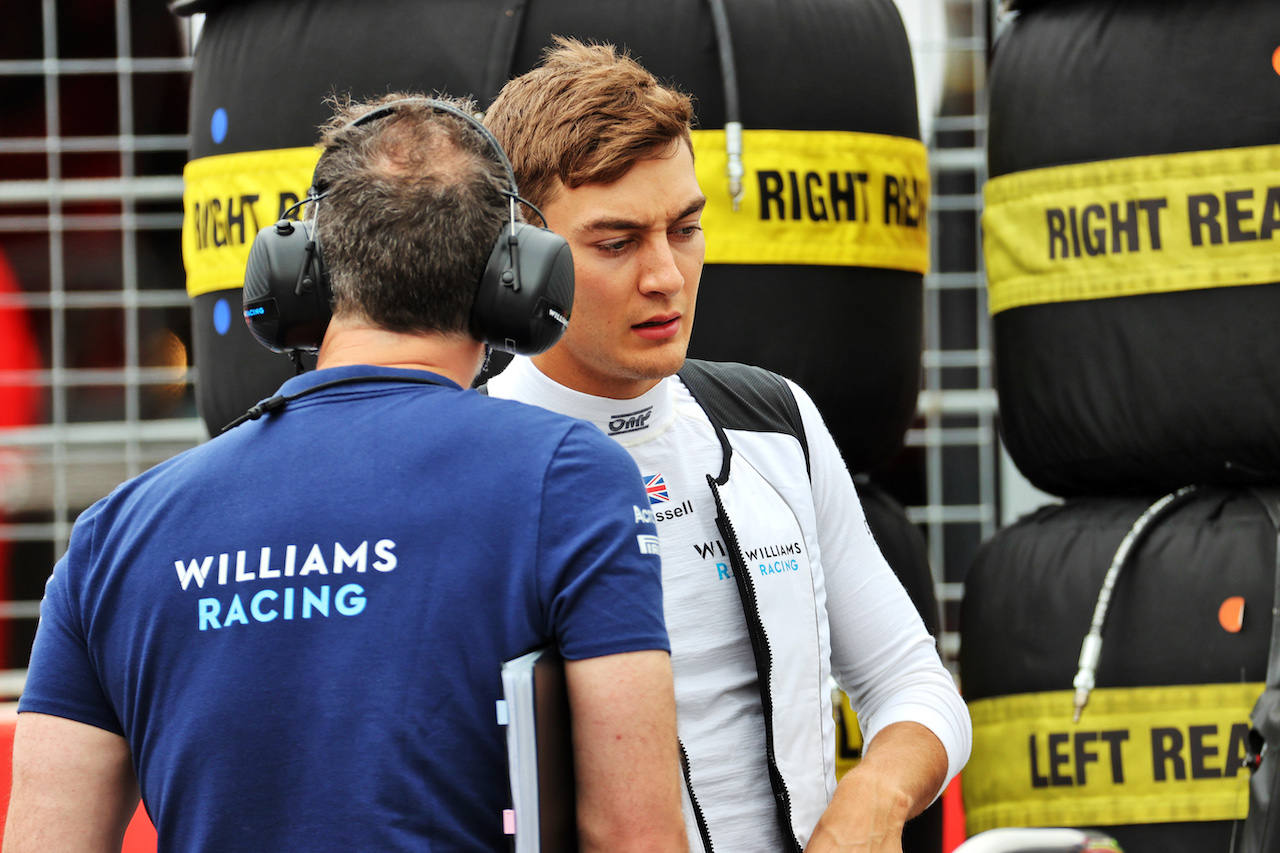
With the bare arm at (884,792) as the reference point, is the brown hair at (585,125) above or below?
above

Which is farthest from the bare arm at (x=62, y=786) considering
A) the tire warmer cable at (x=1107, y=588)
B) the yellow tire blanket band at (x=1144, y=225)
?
the yellow tire blanket band at (x=1144, y=225)

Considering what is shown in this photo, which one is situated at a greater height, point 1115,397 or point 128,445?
point 1115,397

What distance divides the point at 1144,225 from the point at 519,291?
1754 mm

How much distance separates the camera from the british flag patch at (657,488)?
1.46 meters

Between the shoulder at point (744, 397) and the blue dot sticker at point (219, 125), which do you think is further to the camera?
the blue dot sticker at point (219, 125)

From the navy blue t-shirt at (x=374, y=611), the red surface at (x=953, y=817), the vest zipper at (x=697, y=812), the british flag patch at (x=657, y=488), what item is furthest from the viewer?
the red surface at (x=953, y=817)

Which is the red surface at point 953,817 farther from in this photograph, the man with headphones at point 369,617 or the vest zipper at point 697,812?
the man with headphones at point 369,617

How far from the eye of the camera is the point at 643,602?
40.8 inches

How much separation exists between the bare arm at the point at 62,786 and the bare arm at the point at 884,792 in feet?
2.13

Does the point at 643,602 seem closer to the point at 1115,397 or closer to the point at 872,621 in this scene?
the point at 872,621

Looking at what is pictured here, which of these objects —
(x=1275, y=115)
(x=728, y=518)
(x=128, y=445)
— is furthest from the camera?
(x=128, y=445)

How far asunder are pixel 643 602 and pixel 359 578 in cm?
21

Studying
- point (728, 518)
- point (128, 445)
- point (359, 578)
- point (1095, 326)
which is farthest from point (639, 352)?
point (128, 445)

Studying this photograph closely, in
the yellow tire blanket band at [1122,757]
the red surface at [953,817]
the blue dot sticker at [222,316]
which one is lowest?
the red surface at [953,817]
